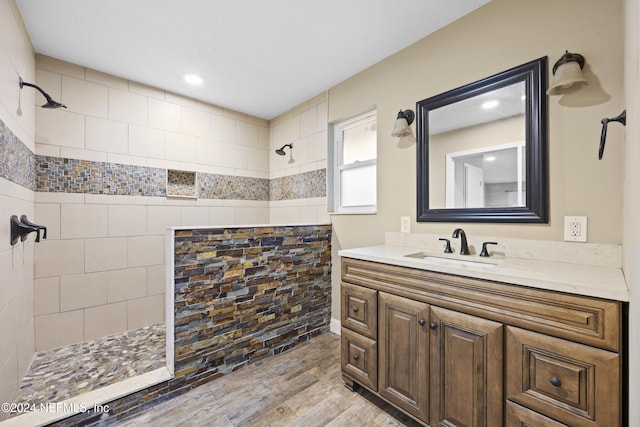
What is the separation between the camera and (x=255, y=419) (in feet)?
5.02

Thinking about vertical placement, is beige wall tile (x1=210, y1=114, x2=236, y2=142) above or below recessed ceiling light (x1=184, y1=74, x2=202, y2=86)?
below

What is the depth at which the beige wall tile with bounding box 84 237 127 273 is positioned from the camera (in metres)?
2.29

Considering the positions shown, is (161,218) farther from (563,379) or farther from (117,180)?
(563,379)

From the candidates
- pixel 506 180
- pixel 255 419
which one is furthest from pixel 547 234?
pixel 255 419

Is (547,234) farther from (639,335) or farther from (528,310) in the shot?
(639,335)

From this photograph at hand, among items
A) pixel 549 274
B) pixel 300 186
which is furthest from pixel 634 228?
pixel 300 186

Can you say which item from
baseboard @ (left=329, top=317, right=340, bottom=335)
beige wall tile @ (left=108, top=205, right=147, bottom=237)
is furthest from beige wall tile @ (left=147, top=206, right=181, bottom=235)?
baseboard @ (left=329, top=317, right=340, bottom=335)

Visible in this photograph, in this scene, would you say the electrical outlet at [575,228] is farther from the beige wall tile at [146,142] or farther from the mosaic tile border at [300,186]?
the beige wall tile at [146,142]

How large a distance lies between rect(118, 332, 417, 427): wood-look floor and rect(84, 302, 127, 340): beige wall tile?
3.75ft

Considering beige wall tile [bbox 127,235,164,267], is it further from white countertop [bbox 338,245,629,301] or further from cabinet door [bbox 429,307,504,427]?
cabinet door [bbox 429,307,504,427]

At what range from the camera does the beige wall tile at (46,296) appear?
2078 millimetres

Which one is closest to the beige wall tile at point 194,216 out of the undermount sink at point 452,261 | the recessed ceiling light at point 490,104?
the undermount sink at point 452,261

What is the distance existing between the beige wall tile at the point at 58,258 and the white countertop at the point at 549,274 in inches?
97.3

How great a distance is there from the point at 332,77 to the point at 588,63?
1.76m
